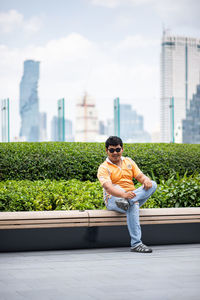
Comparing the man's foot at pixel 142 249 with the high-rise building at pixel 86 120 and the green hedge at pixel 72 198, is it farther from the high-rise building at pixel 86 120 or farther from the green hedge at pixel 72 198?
the high-rise building at pixel 86 120

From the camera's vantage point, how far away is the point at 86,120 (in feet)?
52.6

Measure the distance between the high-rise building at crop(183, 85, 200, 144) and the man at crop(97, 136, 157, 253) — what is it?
1064cm

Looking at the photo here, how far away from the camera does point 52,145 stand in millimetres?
9312

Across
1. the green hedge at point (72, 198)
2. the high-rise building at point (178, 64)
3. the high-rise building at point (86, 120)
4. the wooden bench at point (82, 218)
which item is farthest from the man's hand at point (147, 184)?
the high-rise building at point (178, 64)

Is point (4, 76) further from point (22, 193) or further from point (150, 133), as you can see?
point (22, 193)

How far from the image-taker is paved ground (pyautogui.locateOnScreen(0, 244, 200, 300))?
359cm

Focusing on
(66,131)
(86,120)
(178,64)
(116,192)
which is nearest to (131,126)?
(86,120)

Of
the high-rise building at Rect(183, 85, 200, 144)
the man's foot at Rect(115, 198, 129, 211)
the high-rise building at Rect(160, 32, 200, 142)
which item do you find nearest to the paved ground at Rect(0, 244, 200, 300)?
the man's foot at Rect(115, 198, 129, 211)

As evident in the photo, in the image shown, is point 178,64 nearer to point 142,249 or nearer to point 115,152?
point 115,152

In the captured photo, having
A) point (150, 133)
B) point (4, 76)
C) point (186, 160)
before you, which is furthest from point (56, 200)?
point (4, 76)

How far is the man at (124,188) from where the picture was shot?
5387 millimetres

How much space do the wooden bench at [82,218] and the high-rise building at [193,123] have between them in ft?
34.7

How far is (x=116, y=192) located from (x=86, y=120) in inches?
422

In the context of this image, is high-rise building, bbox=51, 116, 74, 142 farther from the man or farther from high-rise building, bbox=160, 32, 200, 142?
high-rise building, bbox=160, 32, 200, 142
